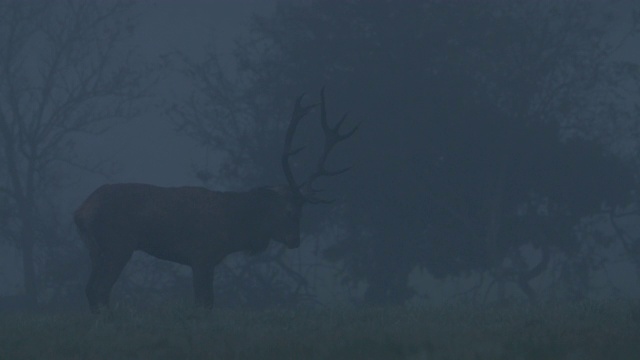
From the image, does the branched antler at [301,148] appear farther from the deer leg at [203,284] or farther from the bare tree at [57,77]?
the bare tree at [57,77]

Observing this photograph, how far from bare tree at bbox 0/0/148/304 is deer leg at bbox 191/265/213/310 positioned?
62.4ft

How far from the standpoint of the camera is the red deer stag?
15.3 metres

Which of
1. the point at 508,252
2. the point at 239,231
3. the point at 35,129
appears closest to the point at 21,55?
the point at 35,129

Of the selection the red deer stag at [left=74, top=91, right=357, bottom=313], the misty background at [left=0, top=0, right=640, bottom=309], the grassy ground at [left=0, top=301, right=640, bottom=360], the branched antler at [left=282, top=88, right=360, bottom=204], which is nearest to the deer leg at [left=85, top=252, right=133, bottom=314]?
the red deer stag at [left=74, top=91, right=357, bottom=313]

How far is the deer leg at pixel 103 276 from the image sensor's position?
15250 millimetres

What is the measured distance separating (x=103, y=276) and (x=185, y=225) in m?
1.36

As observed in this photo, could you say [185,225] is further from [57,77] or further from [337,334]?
[57,77]

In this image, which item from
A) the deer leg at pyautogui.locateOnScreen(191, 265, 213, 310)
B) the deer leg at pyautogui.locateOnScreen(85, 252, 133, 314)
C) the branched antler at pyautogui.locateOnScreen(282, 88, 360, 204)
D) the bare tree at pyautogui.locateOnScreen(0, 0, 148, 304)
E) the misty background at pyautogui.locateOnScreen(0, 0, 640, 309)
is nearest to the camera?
the deer leg at pyautogui.locateOnScreen(85, 252, 133, 314)

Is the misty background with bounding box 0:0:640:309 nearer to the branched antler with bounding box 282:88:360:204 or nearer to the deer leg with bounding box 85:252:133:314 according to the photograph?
the branched antler with bounding box 282:88:360:204

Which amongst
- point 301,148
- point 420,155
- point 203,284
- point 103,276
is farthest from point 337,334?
point 420,155

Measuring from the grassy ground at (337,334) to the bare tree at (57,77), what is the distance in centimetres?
2145

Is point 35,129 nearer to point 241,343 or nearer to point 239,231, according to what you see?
point 239,231

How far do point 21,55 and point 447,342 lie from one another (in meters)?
27.2

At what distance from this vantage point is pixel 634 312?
11.9 meters
